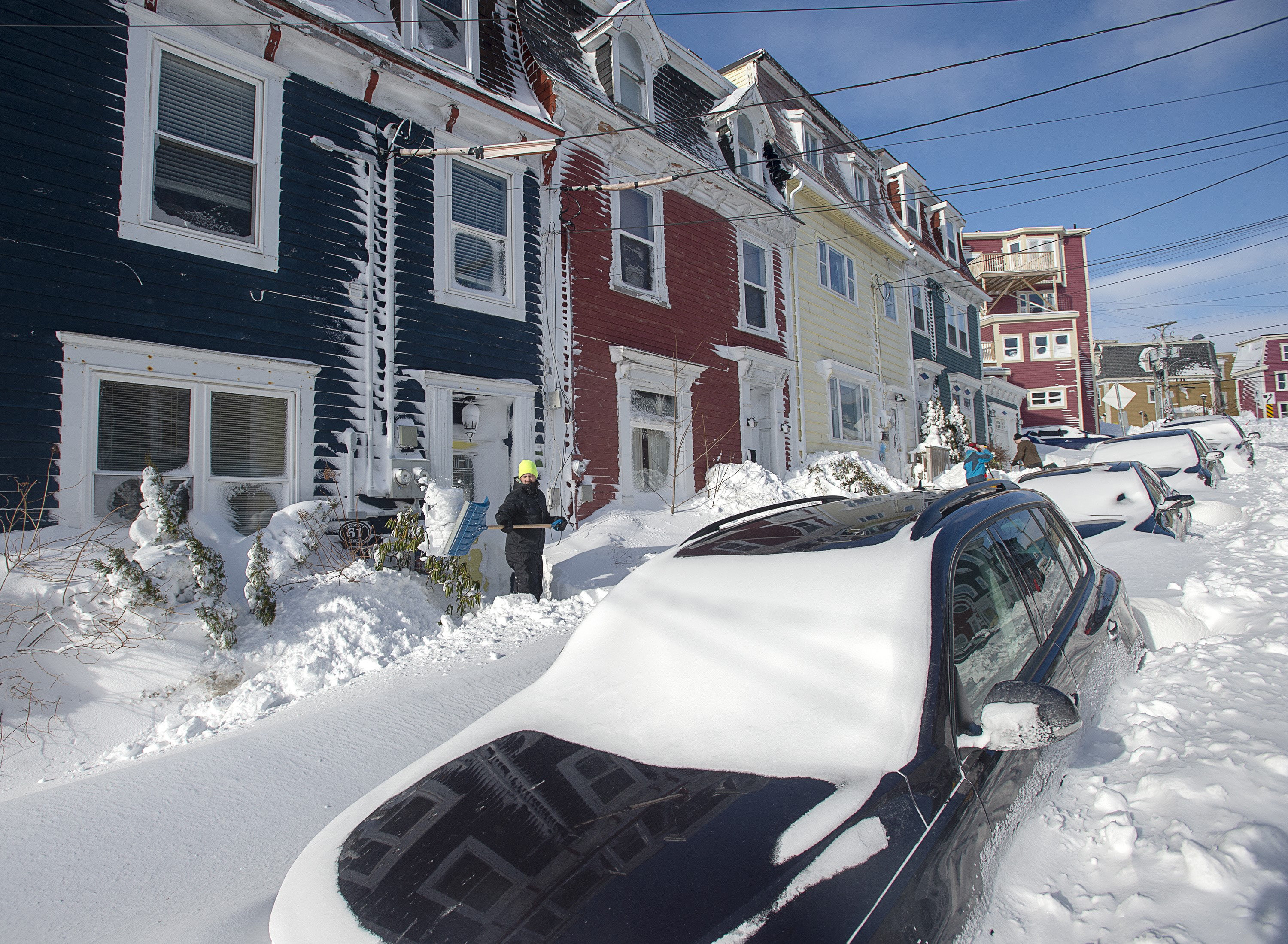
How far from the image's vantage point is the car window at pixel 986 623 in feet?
7.00

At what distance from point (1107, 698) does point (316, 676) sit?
188 inches

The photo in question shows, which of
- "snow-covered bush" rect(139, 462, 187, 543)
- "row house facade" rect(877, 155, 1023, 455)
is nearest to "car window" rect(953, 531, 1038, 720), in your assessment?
"snow-covered bush" rect(139, 462, 187, 543)

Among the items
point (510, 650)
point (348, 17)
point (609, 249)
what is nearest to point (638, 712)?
point (510, 650)

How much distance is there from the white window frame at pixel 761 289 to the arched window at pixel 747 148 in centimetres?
133

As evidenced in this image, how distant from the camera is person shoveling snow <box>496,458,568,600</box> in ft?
22.8

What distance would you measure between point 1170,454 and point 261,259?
1378 cm

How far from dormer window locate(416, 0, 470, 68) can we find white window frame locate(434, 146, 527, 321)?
45.3 inches

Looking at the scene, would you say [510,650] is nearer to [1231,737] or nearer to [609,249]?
[1231,737]

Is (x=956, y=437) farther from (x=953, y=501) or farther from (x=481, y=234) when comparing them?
(x=953, y=501)

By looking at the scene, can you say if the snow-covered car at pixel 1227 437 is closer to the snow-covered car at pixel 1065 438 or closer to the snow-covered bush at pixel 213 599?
the snow-covered car at pixel 1065 438

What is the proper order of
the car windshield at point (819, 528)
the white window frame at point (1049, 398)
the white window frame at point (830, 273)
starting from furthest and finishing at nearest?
the white window frame at point (1049, 398), the white window frame at point (830, 273), the car windshield at point (819, 528)

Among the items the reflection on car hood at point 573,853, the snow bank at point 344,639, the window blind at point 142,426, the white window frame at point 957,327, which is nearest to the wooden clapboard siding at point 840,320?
the white window frame at point 957,327

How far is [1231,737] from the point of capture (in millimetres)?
2596

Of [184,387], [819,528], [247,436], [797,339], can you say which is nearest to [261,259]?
[184,387]
